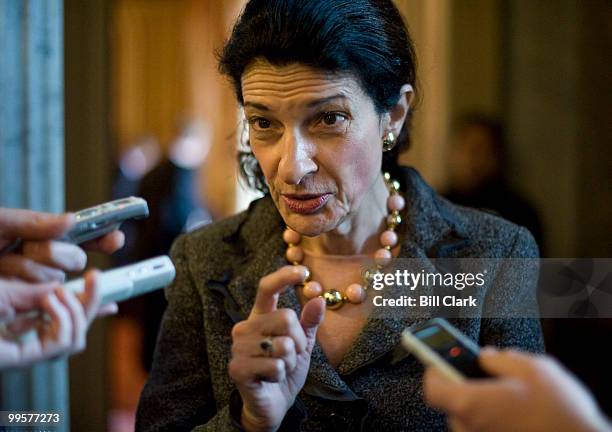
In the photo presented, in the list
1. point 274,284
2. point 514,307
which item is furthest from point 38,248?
point 514,307

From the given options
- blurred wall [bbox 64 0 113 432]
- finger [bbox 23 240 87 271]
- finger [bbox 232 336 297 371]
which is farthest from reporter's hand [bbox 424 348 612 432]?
blurred wall [bbox 64 0 113 432]

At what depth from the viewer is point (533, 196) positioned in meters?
3.10

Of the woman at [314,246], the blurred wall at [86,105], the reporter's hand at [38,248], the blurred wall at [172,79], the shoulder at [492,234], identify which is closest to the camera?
the reporter's hand at [38,248]

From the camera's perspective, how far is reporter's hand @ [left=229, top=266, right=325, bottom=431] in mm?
899

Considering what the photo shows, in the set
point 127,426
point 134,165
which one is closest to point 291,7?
point 127,426

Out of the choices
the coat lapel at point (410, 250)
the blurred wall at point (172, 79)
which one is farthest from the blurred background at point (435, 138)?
the blurred wall at point (172, 79)

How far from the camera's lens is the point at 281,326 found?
903 millimetres

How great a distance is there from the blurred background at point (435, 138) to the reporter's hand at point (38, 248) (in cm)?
61

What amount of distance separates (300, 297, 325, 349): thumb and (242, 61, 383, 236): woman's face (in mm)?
230

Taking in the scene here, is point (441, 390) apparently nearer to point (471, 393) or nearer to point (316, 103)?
point (471, 393)

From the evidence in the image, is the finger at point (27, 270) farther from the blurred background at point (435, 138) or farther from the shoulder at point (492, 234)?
the shoulder at point (492, 234)

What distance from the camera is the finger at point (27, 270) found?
867 mm

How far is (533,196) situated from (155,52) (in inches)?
213

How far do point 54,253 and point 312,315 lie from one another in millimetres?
351
